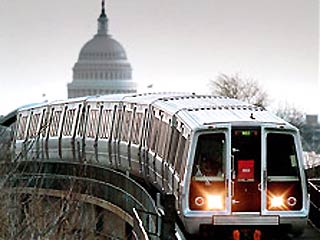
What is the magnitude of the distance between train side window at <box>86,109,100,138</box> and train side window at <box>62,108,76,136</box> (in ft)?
7.25

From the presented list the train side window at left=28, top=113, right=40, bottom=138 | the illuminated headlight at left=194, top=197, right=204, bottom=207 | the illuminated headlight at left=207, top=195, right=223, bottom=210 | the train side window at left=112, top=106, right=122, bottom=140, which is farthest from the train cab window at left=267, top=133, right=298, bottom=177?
the train side window at left=28, top=113, right=40, bottom=138

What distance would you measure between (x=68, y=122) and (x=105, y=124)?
18.9 feet

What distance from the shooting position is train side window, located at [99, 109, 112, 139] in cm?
4053

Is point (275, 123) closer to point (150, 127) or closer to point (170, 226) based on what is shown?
point (170, 226)

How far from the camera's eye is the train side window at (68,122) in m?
46.2

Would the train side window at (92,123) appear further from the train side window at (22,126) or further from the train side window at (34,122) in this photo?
the train side window at (22,126)

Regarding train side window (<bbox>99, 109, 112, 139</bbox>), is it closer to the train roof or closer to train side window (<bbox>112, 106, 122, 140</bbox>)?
train side window (<bbox>112, 106, 122, 140</bbox>)

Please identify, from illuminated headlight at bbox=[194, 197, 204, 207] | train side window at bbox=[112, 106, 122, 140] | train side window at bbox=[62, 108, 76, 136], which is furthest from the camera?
train side window at bbox=[62, 108, 76, 136]

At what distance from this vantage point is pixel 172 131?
27578mm

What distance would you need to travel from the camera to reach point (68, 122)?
46688 mm

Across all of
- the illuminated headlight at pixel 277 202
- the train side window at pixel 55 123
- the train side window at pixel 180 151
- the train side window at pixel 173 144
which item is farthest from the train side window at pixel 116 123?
the illuminated headlight at pixel 277 202

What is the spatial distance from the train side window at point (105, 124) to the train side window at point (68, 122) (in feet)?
14.3

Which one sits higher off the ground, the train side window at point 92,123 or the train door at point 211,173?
the train side window at point 92,123

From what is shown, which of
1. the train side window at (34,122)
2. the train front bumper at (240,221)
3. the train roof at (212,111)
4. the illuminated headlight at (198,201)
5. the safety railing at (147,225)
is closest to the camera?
the train front bumper at (240,221)
